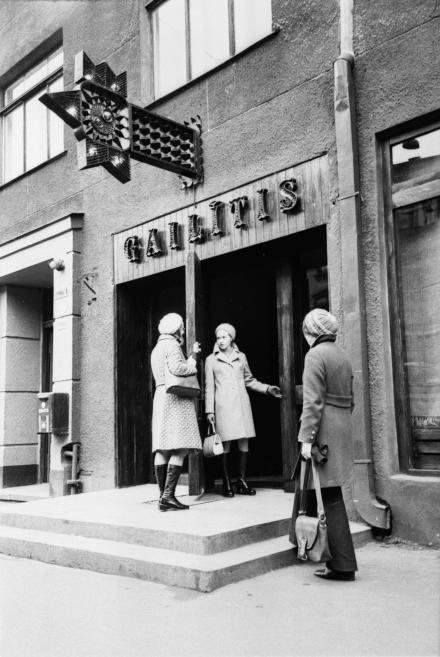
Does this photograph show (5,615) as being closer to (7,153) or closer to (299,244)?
(299,244)

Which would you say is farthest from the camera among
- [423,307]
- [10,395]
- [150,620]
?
[10,395]

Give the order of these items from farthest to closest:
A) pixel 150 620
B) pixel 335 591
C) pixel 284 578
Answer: pixel 284 578
pixel 335 591
pixel 150 620

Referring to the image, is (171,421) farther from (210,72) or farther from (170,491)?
(210,72)

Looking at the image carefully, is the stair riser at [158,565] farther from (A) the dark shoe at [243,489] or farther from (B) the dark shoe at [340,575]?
(A) the dark shoe at [243,489]

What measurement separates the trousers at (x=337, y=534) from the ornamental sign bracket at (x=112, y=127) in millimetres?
3456

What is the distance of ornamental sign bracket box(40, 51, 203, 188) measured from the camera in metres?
5.96

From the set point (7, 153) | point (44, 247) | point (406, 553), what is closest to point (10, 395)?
point (44, 247)

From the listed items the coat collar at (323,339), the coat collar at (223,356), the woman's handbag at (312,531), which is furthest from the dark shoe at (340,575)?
the coat collar at (223,356)

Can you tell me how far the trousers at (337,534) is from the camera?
4.38m

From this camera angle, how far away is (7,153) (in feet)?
36.2

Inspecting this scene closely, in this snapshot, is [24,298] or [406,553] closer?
[406,553]

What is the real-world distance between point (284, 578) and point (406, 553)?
1.07 metres

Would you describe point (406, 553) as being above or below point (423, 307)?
below

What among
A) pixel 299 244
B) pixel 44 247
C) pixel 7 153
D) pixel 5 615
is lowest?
pixel 5 615
